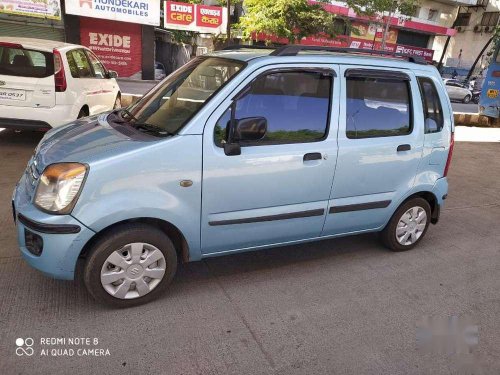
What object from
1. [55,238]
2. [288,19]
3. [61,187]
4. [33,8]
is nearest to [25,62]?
[61,187]

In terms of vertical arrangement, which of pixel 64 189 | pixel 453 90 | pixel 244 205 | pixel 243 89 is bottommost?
pixel 453 90

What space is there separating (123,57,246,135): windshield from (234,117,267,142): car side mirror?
31 centimetres

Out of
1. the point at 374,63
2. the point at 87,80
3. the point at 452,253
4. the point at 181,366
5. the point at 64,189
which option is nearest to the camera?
the point at 181,366

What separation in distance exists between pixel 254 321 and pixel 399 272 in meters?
1.59

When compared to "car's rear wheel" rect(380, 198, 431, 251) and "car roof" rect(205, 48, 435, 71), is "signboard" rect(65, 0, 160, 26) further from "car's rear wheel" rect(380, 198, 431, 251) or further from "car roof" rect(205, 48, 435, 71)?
"car's rear wheel" rect(380, 198, 431, 251)

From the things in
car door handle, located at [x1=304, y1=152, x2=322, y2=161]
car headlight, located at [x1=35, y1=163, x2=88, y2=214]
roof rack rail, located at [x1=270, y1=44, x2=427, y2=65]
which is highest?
roof rack rail, located at [x1=270, y1=44, x2=427, y2=65]

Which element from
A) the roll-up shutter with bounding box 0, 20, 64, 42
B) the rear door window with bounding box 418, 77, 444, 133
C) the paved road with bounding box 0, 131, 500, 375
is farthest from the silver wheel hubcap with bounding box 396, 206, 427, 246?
the roll-up shutter with bounding box 0, 20, 64, 42

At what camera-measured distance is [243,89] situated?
9.82ft

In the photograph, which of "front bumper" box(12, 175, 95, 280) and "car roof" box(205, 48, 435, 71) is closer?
"front bumper" box(12, 175, 95, 280)

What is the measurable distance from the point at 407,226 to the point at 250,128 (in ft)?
6.90

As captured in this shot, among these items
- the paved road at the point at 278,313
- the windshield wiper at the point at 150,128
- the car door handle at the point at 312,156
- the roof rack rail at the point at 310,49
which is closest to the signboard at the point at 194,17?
the paved road at the point at 278,313

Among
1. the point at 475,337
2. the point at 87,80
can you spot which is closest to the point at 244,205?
the point at 475,337

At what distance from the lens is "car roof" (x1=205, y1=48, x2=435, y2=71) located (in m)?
3.19

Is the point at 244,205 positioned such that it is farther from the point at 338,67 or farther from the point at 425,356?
the point at 425,356
